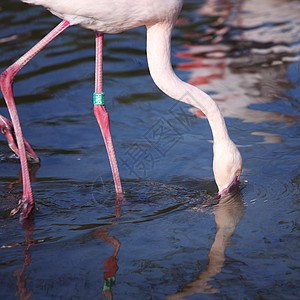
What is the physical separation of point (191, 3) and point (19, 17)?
361 cm

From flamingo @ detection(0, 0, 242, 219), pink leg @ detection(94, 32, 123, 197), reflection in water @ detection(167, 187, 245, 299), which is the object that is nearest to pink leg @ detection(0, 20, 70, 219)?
flamingo @ detection(0, 0, 242, 219)

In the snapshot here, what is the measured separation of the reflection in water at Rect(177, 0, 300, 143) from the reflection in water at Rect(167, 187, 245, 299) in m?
1.38

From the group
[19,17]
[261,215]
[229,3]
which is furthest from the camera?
[229,3]

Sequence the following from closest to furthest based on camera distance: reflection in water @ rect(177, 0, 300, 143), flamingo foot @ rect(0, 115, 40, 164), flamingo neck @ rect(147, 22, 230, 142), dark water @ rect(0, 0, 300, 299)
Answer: dark water @ rect(0, 0, 300, 299)
flamingo neck @ rect(147, 22, 230, 142)
flamingo foot @ rect(0, 115, 40, 164)
reflection in water @ rect(177, 0, 300, 143)

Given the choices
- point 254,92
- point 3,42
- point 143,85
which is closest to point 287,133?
point 254,92

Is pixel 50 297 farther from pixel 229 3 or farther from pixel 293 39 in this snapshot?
pixel 229 3

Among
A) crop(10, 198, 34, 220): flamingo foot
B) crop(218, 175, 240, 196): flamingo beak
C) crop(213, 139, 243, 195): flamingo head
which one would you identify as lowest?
crop(218, 175, 240, 196): flamingo beak

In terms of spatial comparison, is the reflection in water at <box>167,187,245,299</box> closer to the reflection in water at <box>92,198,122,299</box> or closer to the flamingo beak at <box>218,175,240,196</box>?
the flamingo beak at <box>218,175,240,196</box>

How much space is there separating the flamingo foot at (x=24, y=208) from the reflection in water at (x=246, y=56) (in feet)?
8.32

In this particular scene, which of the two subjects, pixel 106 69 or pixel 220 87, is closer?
pixel 220 87

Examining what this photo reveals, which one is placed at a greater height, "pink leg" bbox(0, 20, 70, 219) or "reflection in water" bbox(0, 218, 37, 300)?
"pink leg" bbox(0, 20, 70, 219)

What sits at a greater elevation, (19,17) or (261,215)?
(19,17)

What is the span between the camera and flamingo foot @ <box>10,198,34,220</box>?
397cm

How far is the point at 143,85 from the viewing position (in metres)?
7.09
